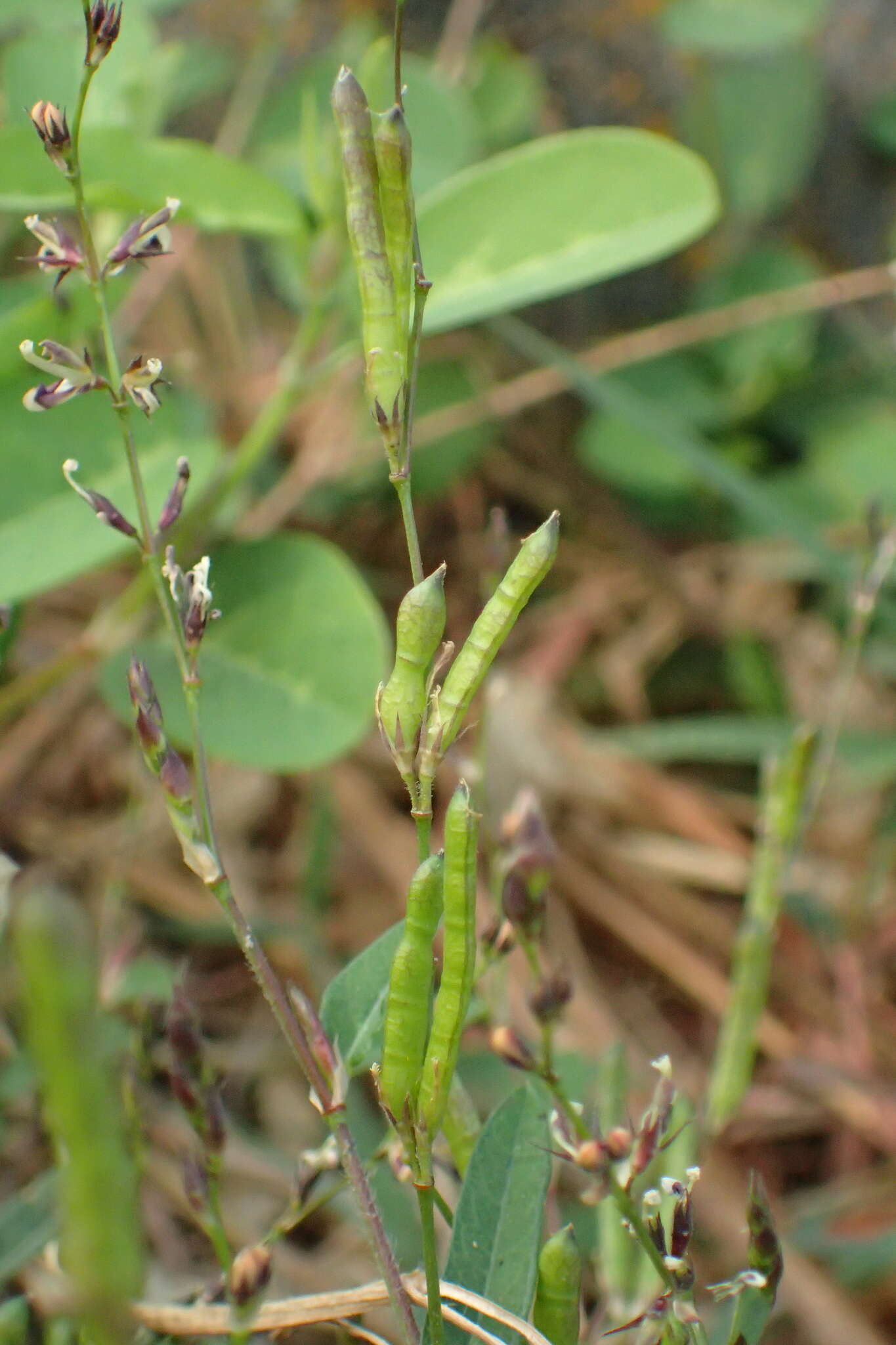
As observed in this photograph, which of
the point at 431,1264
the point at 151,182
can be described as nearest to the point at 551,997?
the point at 431,1264

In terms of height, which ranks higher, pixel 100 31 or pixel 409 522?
pixel 100 31

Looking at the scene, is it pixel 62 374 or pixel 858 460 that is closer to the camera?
pixel 62 374

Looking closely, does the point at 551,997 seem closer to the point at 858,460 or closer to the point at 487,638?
the point at 487,638

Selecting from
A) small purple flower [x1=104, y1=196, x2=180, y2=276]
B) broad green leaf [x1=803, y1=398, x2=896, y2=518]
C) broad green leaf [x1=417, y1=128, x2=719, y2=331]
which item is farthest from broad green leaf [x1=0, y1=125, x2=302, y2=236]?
broad green leaf [x1=803, y1=398, x2=896, y2=518]

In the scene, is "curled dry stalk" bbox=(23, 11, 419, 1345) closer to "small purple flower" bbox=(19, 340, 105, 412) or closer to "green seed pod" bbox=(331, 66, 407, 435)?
"small purple flower" bbox=(19, 340, 105, 412)

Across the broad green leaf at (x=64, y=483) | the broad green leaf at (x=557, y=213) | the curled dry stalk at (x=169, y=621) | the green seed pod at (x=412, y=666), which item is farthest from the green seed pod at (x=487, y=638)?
the broad green leaf at (x=557, y=213)

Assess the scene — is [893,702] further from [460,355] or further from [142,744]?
[142,744]
